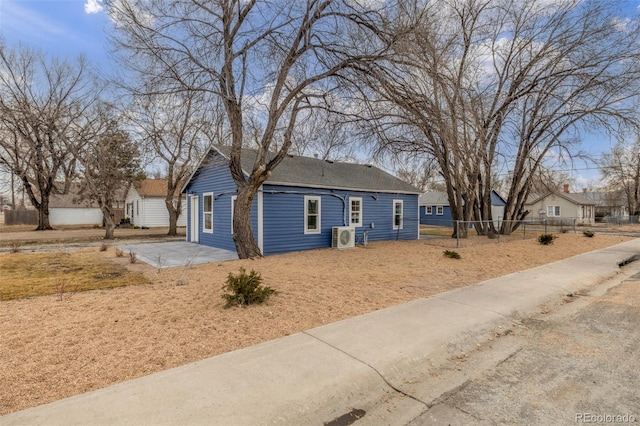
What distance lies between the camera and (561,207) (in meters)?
36.5

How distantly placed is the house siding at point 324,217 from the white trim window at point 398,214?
0.20m

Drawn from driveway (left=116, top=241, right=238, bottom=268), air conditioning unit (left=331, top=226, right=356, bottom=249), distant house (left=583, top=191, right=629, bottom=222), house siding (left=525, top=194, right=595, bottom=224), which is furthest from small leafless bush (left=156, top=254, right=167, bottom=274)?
distant house (left=583, top=191, right=629, bottom=222)

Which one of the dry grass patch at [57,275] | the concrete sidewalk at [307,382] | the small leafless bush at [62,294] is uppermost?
the small leafless bush at [62,294]

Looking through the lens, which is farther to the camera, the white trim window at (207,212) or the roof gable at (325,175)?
the white trim window at (207,212)

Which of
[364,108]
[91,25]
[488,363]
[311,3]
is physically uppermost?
[311,3]

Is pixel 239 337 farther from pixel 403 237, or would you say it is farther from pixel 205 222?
pixel 403 237

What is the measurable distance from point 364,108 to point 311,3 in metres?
2.78

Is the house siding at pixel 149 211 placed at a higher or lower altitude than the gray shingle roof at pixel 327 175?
lower

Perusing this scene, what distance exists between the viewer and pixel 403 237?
16250 millimetres

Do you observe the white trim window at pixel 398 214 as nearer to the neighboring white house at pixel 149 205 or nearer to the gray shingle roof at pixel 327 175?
the gray shingle roof at pixel 327 175

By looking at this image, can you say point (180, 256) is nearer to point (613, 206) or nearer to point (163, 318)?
→ point (163, 318)

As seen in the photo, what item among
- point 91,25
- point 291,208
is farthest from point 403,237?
point 91,25

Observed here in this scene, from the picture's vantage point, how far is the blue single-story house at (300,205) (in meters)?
11.4

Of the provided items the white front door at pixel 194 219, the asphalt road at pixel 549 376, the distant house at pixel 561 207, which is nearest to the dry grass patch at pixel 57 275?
the white front door at pixel 194 219
